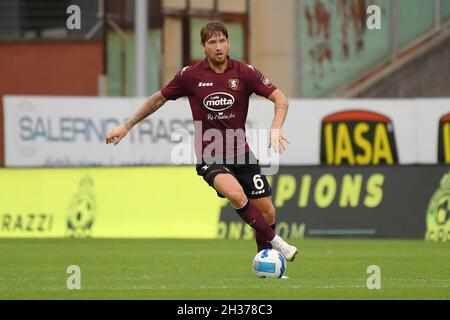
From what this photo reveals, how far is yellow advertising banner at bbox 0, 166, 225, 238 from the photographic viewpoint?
20.6 m

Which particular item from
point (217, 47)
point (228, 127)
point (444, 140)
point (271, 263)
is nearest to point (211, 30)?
point (217, 47)

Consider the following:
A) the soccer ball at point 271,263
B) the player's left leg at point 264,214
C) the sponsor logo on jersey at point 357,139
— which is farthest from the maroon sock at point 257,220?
the sponsor logo on jersey at point 357,139

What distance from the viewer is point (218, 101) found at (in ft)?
41.5

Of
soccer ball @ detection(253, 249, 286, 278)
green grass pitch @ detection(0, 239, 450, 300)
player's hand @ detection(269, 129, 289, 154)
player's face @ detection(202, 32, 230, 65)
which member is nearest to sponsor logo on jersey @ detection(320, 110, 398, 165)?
green grass pitch @ detection(0, 239, 450, 300)

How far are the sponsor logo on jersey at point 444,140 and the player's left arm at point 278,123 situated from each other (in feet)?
32.7

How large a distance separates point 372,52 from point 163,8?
470 centimetres

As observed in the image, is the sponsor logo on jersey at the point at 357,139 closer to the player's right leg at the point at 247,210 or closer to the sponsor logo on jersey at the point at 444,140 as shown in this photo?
the sponsor logo on jersey at the point at 444,140

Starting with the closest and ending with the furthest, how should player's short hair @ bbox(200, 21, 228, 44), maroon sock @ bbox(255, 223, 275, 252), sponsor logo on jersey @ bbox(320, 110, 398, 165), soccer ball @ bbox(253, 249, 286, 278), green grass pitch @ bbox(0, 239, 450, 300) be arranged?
1. green grass pitch @ bbox(0, 239, 450, 300)
2. soccer ball @ bbox(253, 249, 286, 278)
3. player's short hair @ bbox(200, 21, 228, 44)
4. maroon sock @ bbox(255, 223, 275, 252)
5. sponsor logo on jersey @ bbox(320, 110, 398, 165)

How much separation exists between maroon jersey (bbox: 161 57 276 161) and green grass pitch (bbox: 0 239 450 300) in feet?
4.28

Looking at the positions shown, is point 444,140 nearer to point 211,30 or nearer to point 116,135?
point 116,135

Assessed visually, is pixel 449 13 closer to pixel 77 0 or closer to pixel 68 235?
pixel 77 0

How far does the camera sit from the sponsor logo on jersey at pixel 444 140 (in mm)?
22188

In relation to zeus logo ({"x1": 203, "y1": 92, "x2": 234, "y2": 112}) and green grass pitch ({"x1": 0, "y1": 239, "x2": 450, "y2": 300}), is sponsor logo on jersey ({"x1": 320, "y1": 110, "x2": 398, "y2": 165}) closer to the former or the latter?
green grass pitch ({"x1": 0, "y1": 239, "x2": 450, "y2": 300})
